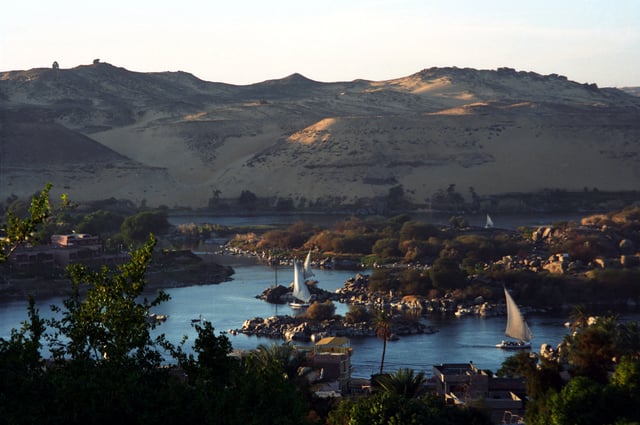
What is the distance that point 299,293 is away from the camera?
172 feet

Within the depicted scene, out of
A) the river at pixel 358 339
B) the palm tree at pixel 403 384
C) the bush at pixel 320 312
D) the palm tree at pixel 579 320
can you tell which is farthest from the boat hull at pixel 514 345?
the palm tree at pixel 403 384

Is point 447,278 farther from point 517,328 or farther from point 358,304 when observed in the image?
point 517,328

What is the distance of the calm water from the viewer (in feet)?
126

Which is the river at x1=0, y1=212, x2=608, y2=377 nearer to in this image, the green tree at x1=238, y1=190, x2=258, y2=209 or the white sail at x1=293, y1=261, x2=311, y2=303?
the white sail at x1=293, y1=261, x2=311, y2=303

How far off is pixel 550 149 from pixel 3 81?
80606 mm

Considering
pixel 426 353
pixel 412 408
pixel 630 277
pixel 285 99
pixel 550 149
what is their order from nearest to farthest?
pixel 412 408
pixel 426 353
pixel 630 277
pixel 550 149
pixel 285 99

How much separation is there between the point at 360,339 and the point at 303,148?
8441cm

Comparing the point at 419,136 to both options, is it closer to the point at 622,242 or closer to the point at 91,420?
the point at 622,242

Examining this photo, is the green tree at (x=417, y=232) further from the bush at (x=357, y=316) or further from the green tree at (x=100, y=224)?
the bush at (x=357, y=316)

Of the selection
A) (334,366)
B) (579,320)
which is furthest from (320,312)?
(334,366)

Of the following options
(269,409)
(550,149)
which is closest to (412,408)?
(269,409)

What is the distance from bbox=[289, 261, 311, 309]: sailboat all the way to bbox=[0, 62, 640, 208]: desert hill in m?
53.9

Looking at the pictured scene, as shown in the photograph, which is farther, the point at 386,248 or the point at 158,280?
the point at 386,248

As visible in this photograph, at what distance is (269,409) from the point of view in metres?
15.7
